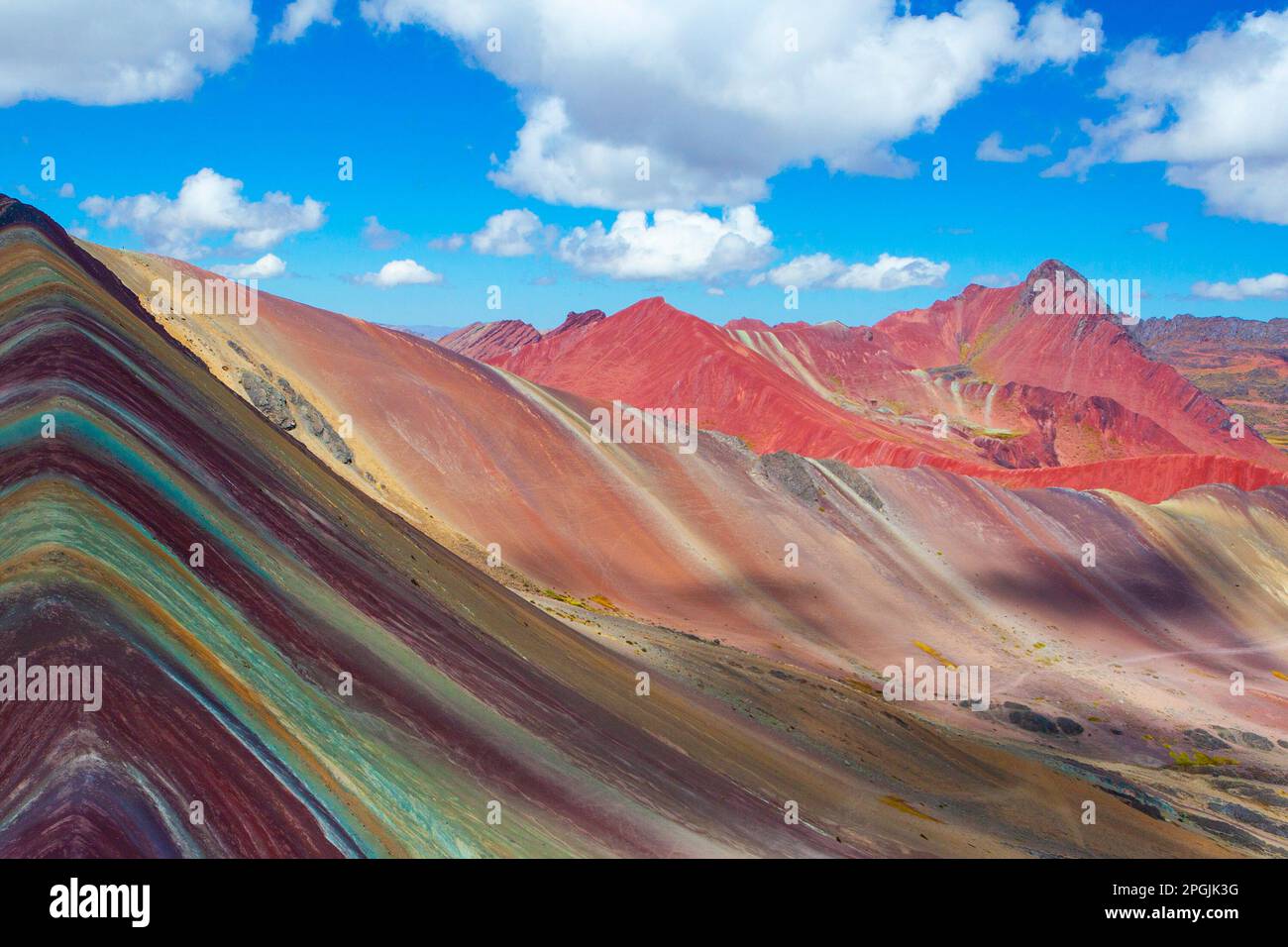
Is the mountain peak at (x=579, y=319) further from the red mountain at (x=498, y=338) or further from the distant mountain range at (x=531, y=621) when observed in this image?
the distant mountain range at (x=531, y=621)

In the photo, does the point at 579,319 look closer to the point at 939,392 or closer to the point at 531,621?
the point at 939,392

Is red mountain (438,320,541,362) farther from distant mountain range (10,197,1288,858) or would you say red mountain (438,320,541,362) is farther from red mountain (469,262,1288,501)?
distant mountain range (10,197,1288,858)

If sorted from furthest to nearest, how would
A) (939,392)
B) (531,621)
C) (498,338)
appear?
1. (498,338)
2. (939,392)
3. (531,621)

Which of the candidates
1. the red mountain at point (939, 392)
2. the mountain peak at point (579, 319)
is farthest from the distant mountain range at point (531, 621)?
the mountain peak at point (579, 319)

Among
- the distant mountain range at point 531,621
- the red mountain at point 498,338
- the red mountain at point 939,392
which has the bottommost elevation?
the distant mountain range at point 531,621

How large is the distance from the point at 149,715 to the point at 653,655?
21302 mm

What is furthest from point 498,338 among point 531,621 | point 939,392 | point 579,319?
point 531,621

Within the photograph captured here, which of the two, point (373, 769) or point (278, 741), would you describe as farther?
point (373, 769)

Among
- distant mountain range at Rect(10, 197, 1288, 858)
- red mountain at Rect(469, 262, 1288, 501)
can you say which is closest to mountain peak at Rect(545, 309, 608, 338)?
red mountain at Rect(469, 262, 1288, 501)

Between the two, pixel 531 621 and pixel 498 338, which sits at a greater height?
pixel 498 338
